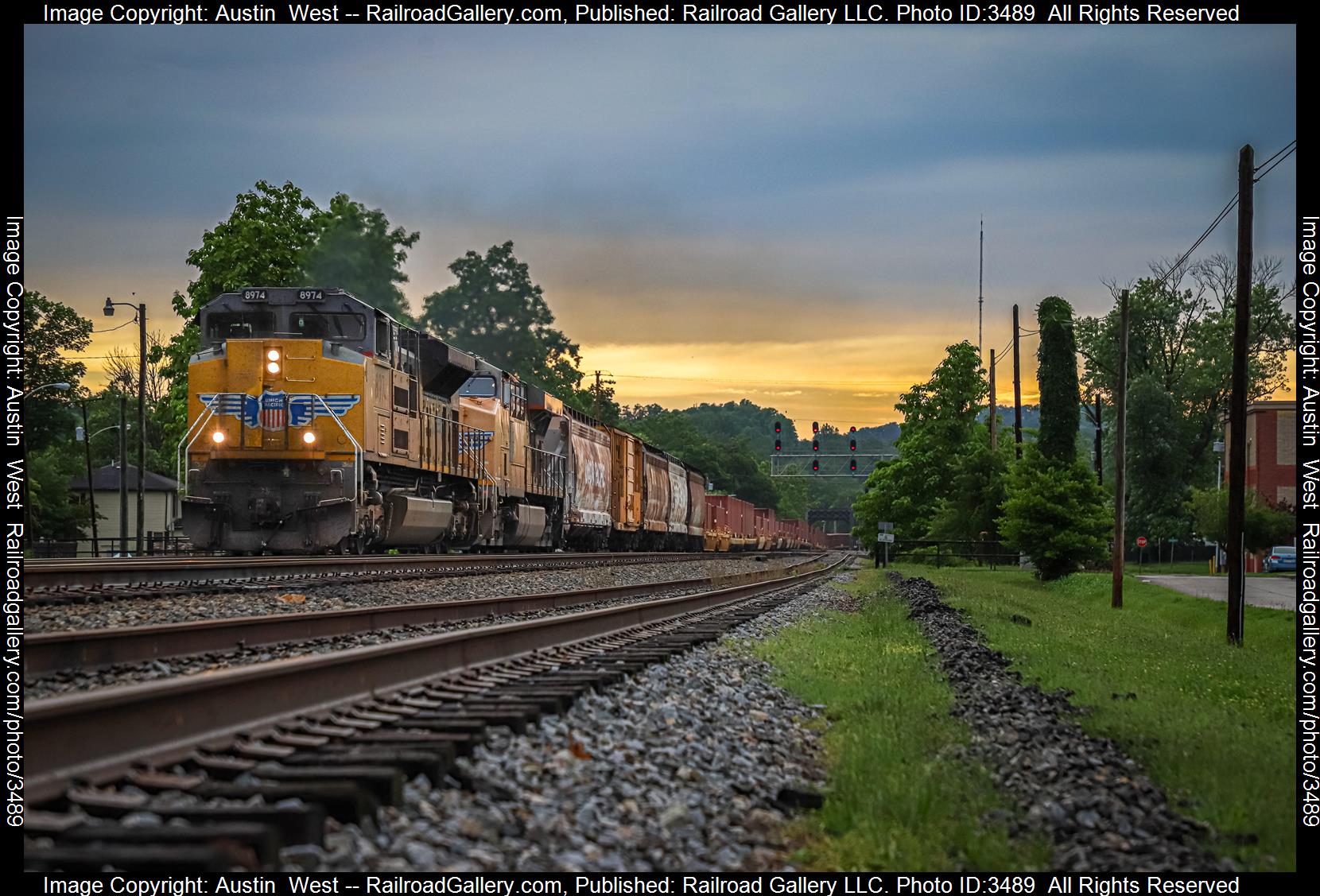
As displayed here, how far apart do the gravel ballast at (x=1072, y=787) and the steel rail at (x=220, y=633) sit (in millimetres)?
4894

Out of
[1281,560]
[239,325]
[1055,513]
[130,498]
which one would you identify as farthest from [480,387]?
[130,498]

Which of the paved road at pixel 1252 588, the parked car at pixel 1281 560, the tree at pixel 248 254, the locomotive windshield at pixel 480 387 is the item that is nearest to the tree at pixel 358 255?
the tree at pixel 248 254

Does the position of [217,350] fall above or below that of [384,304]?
below

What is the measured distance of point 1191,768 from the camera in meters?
6.28

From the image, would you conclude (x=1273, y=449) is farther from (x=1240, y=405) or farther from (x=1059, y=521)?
(x=1240, y=405)

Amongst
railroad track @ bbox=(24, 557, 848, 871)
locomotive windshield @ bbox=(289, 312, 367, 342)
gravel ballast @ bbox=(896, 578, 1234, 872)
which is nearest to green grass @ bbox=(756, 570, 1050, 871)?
gravel ballast @ bbox=(896, 578, 1234, 872)

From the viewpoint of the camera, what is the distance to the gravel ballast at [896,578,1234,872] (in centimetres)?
469

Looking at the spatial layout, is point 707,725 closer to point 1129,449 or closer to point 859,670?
point 859,670

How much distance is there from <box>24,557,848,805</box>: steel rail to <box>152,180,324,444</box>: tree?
38.9m

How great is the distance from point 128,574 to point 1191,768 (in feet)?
36.2

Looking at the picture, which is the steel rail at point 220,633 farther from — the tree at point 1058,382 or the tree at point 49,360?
the tree at point 49,360

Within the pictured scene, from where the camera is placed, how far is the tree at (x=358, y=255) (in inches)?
1944

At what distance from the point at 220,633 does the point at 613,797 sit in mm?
4619
